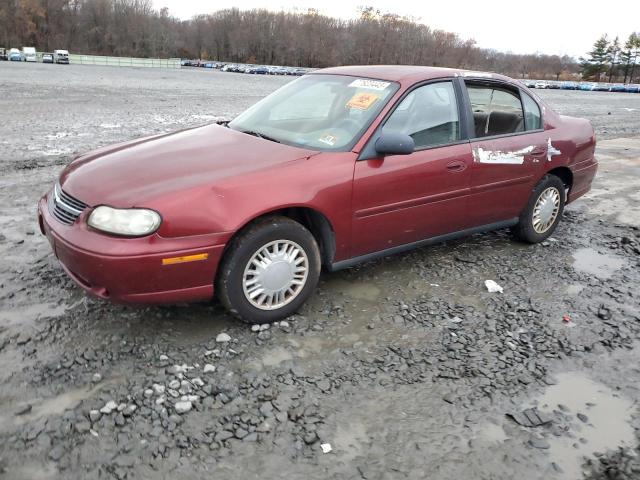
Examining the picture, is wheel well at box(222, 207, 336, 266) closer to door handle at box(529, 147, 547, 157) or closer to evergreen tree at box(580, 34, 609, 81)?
door handle at box(529, 147, 547, 157)

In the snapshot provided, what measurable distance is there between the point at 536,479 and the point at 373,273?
7.57ft

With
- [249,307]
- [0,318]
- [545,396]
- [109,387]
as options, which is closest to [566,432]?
[545,396]

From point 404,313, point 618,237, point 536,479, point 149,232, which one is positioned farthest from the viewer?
point 618,237

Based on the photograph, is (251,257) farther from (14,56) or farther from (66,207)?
(14,56)

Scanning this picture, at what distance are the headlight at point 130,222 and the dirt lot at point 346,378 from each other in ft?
2.41

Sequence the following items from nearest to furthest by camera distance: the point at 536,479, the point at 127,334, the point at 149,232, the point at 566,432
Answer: the point at 536,479
the point at 566,432
the point at 149,232
the point at 127,334

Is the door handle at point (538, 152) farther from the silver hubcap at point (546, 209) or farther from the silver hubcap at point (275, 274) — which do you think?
Result: the silver hubcap at point (275, 274)

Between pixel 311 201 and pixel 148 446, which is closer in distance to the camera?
pixel 148 446

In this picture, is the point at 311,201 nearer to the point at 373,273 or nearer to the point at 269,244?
the point at 269,244

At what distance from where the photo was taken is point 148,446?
2527 millimetres

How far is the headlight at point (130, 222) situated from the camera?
10.1 ft

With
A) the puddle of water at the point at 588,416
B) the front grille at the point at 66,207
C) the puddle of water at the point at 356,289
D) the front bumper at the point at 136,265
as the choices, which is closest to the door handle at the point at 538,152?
the puddle of water at the point at 356,289

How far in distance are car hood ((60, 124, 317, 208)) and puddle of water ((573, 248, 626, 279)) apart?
3.00 meters

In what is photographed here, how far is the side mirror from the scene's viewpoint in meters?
3.77
